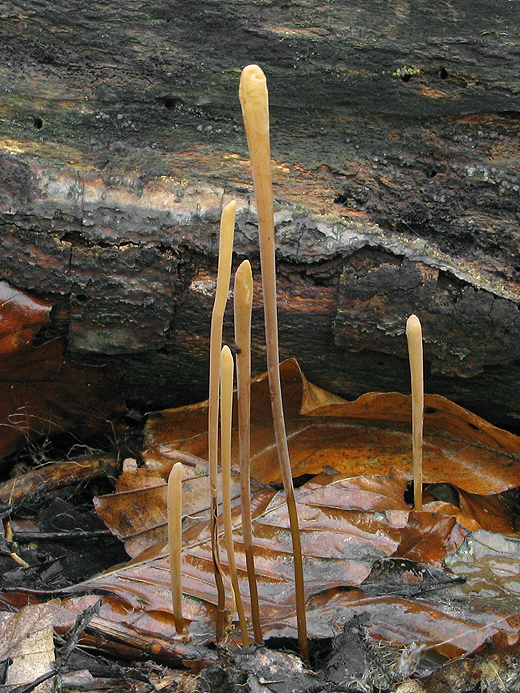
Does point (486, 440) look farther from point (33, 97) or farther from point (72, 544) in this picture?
point (33, 97)

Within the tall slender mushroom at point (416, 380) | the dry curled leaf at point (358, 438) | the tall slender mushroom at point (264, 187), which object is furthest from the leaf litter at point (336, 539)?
the tall slender mushroom at point (264, 187)

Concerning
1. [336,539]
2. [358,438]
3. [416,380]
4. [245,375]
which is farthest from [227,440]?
[358,438]

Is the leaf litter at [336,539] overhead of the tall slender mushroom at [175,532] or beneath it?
beneath

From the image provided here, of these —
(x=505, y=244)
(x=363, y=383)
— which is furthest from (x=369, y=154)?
(x=363, y=383)

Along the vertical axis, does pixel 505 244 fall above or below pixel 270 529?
above

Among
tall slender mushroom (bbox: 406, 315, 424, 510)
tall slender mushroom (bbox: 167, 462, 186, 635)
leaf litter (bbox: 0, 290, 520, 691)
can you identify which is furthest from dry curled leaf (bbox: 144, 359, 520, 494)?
tall slender mushroom (bbox: 167, 462, 186, 635)

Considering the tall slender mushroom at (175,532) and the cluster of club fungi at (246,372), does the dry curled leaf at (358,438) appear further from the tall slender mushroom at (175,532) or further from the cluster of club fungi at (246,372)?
the tall slender mushroom at (175,532)
